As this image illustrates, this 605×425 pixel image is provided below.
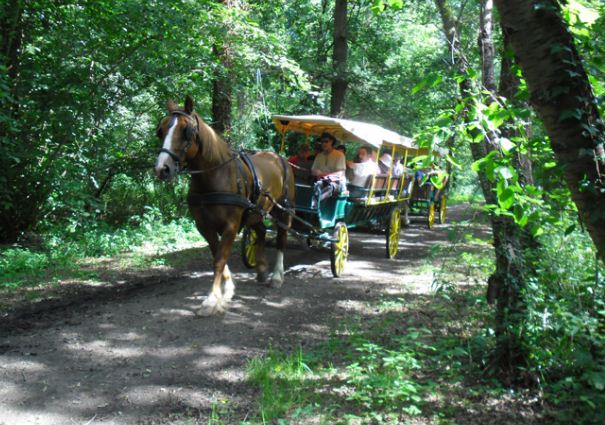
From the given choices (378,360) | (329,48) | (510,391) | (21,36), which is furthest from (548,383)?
(329,48)

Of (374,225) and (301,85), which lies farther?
(301,85)

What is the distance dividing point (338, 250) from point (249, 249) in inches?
57.9

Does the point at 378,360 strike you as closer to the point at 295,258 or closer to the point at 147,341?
the point at 147,341

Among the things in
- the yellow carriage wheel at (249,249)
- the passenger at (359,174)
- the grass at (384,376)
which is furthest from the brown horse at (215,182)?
the passenger at (359,174)

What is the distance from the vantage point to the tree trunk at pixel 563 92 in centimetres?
271

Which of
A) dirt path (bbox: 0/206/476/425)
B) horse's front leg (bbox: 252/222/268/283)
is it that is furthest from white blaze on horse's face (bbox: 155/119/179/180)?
horse's front leg (bbox: 252/222/268/283)

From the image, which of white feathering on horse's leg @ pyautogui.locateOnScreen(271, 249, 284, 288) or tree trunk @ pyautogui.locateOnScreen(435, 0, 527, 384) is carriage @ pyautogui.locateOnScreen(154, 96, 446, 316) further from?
tree trunk @ pyautogui.locateOnScreen(435, 0, 527, 384)

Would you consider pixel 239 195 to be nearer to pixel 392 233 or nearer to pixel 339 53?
pixel 392 233

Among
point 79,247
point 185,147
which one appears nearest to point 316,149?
point 185,147

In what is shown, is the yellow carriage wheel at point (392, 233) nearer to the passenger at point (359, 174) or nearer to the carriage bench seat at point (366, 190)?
the carriage bench seat at point (366, 190)

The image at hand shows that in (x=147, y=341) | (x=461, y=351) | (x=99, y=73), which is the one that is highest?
(x=99, y=73)

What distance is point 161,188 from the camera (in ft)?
48.8

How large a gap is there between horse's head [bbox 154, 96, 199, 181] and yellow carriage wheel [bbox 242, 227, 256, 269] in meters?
2.83

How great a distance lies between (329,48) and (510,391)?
16.4m
